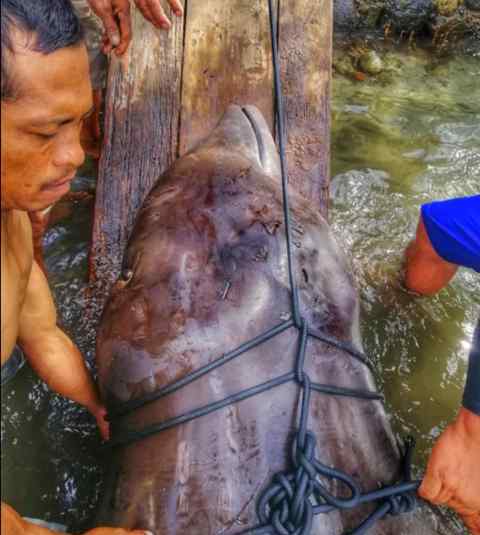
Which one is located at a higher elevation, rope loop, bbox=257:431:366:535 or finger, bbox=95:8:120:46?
finger, bbox=95:8:120:46

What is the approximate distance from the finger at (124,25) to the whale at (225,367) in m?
1.08

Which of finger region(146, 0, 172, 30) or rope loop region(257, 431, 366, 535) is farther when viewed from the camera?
finger region(146, 0, 172, 30)

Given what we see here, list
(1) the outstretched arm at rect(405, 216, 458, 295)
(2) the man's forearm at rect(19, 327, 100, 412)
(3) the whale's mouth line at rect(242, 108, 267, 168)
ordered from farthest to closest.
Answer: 1. (1) the outstretched arm at rect(405, 216, 458, 295)
2. (3) the whale's mouth line at rect(242, 108, 267, 168)
3. (2) the man's forearm at rect(19, 327, 100, 412)

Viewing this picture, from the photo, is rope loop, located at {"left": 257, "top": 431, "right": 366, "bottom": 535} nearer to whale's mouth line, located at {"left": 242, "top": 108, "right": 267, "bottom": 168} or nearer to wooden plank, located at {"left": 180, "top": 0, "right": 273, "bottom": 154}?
whale's mouth line, located at {"left": 242, "top": 108, "right": 267, "bottom": 168}

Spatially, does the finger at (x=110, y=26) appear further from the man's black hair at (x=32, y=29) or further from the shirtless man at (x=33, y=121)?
the man's black hair at (x=32, y=29)

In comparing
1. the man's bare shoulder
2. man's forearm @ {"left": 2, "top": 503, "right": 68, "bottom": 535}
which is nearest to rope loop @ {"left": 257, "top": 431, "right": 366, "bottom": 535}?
man's forearm @ {"left": 2, "top": 503, "right": 68, "bottom": 535}

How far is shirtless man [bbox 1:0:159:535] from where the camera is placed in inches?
61.8

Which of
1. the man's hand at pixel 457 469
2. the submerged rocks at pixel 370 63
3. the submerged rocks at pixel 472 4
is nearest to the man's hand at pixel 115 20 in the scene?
the man's hand at pixel 457 469

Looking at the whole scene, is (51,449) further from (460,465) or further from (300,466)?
(460,465)

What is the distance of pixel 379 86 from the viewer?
5.65 metres

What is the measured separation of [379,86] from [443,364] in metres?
3.07

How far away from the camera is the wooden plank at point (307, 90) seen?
3.48 metres

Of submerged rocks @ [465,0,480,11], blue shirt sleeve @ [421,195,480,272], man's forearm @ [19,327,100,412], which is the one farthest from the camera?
submerged rocks @ [465,0,480,11]

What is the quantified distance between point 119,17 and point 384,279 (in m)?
2.11
